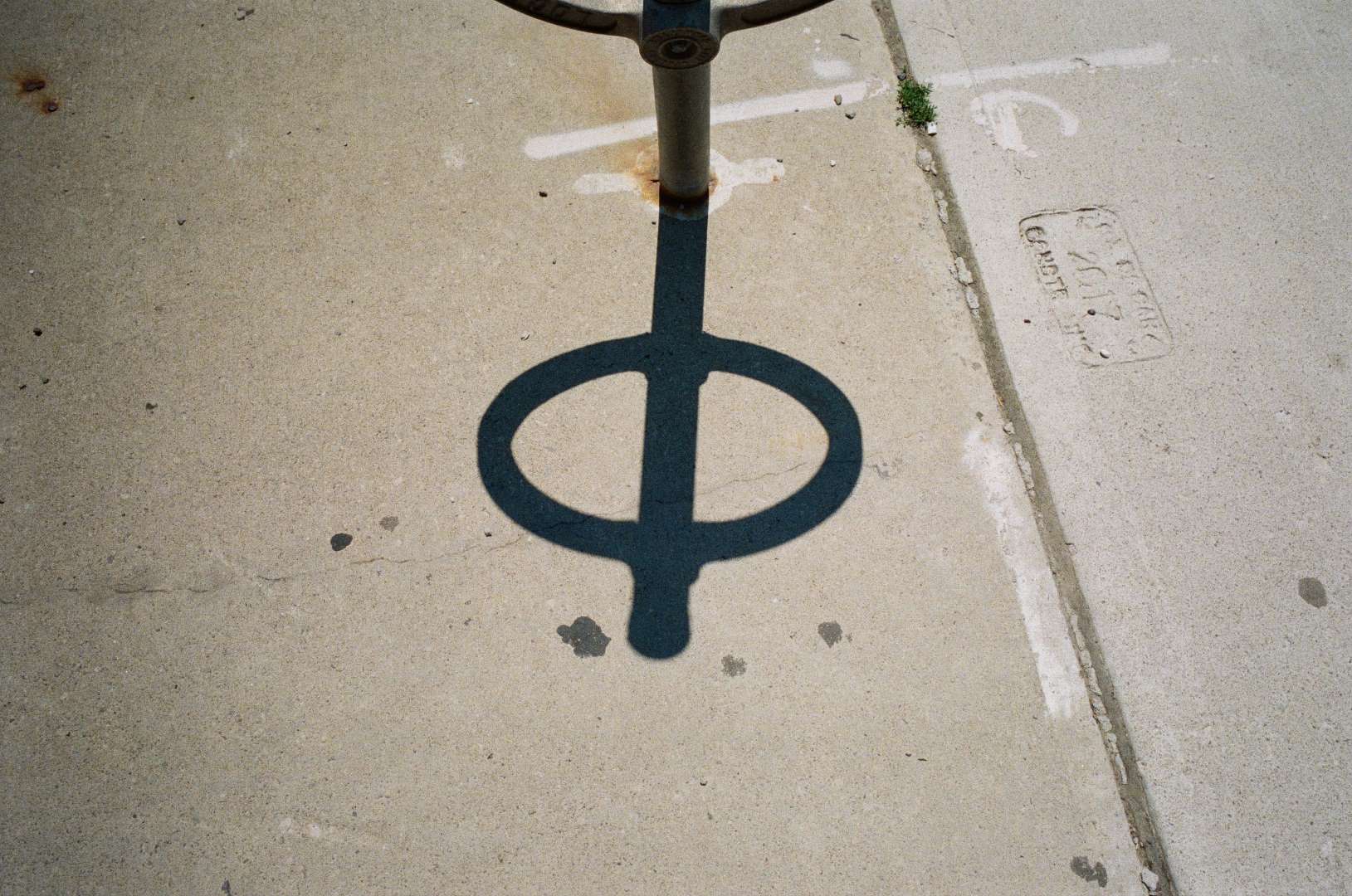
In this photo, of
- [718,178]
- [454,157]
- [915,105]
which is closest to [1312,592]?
[915,105]

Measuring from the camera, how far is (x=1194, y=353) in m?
2.98

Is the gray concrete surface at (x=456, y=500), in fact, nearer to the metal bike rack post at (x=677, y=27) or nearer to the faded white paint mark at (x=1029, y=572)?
the faded white paint mark at (x=1029, y=572)

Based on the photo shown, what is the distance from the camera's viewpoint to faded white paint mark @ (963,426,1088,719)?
252 cm

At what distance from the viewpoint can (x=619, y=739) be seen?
2.43 metres

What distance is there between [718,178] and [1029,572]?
5.57 ft

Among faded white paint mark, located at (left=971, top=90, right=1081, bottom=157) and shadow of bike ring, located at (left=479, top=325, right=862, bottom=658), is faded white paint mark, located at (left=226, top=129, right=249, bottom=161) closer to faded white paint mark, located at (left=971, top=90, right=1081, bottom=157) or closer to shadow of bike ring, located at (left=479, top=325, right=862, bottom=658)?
shadow of bike ring, located at (left=479, top=325, right=862, bottom=658)

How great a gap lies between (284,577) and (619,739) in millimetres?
1072

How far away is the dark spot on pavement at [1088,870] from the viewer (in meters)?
2.32

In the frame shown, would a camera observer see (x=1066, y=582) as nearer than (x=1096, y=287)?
Yes

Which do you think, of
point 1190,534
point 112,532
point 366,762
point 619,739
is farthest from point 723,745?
point 112,532

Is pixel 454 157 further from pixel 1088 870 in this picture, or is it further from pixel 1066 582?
pixel 1088 870

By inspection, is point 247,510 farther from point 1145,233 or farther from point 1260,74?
point 1260,74

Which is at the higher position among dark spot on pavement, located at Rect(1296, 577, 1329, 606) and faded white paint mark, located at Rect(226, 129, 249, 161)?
faded white paint mark, located at Rect(226, 129, 249, 161)

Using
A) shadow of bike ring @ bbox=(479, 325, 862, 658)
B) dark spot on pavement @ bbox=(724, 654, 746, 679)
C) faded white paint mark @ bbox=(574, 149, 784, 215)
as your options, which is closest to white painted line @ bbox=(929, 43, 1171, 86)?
faded white paint mark @ bbox=(574, 149, 784, 215)
